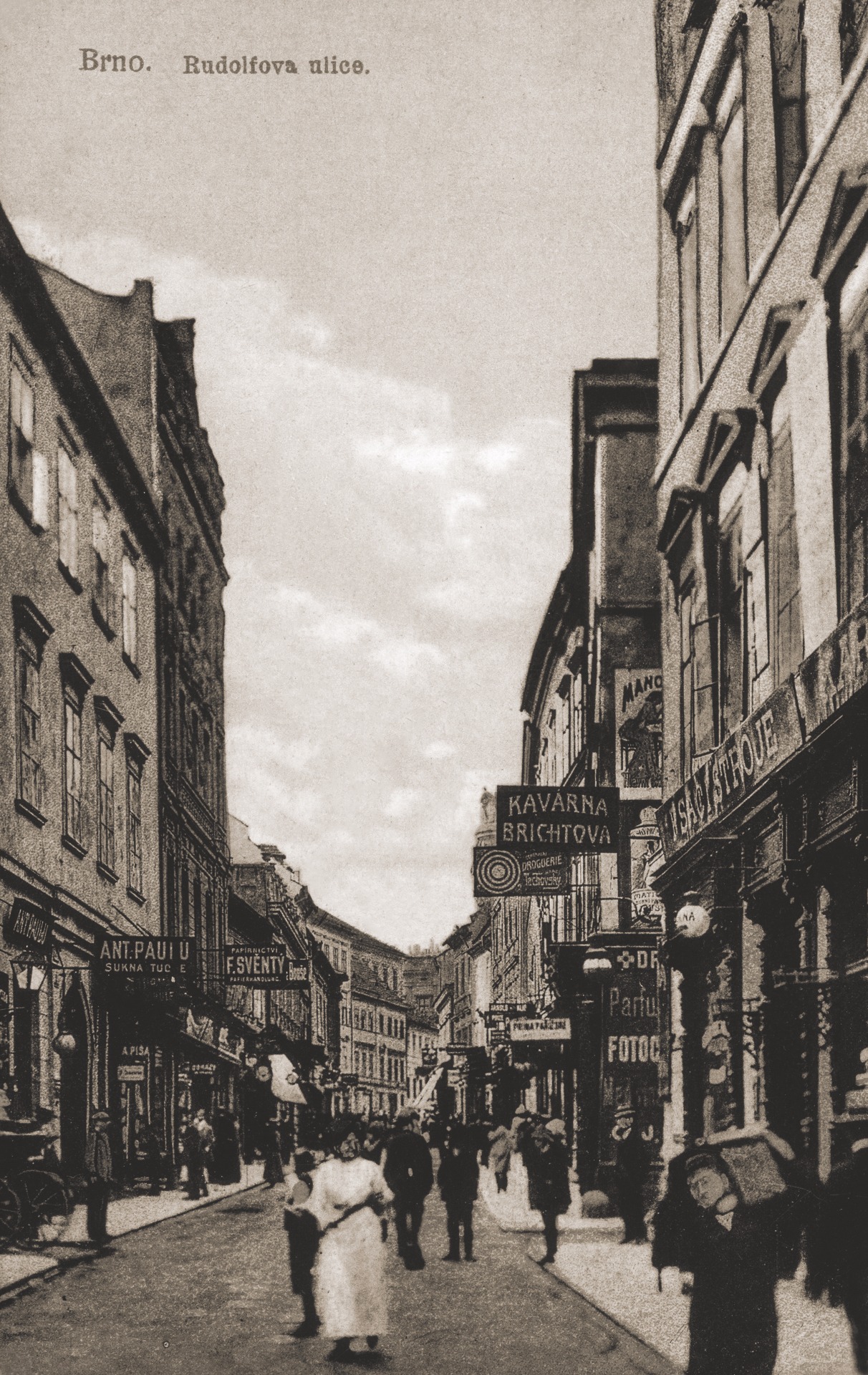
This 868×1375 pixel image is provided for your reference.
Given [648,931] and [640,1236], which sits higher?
[648,931]

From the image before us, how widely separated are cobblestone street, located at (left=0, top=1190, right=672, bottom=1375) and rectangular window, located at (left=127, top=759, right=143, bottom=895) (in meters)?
12.9

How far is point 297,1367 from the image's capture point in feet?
40.7

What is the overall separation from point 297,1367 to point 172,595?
28563mm

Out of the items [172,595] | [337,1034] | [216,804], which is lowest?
[337,1034]

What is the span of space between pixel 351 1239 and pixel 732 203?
35.0 ft

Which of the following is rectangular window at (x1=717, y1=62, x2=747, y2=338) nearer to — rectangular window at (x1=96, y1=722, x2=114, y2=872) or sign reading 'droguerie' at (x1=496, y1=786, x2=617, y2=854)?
sign reading 'droguerie' at (x1=496, y1=786, x2=617, y2=854)

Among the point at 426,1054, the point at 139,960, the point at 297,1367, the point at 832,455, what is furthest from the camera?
the point at 426,1054

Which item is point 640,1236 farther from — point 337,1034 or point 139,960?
point 337,1034

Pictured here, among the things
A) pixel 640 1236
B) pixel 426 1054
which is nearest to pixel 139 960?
pixel 640 1236

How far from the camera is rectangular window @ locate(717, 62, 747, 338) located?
60.5ft

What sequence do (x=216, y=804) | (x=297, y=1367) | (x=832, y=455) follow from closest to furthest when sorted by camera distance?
(x=297, y=1367), (x=832, y=455), (x=216, y=804)

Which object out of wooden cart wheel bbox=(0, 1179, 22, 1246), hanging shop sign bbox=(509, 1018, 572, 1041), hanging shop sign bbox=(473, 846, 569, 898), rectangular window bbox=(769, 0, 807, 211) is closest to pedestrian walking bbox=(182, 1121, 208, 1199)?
hanging shop sign bbox=(509, 1018, 572, 1041)

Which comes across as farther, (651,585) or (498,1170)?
(498,1170)

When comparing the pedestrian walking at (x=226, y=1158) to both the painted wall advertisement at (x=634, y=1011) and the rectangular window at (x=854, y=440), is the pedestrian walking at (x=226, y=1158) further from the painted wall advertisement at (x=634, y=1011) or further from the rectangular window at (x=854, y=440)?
the rectangular window at (x=854, y=440)
